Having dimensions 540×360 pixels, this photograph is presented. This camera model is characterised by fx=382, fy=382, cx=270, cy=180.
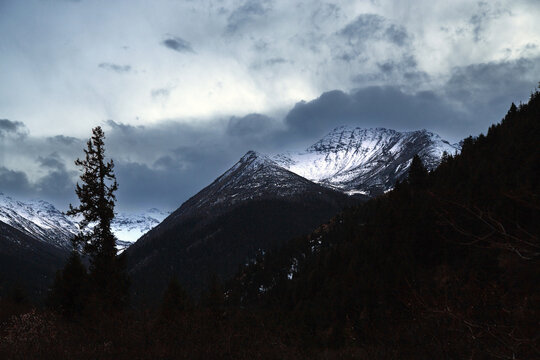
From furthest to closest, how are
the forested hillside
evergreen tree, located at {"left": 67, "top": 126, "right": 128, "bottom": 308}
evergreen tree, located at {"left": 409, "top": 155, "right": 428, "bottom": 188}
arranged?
evergreen tree, located at {"left": 409, "top": 155, "right": 428, "bottom": 188}
evergreen tree, located at {"left": 67, "top": 126, "right": 128, "bottom": 308}
the forested hillside

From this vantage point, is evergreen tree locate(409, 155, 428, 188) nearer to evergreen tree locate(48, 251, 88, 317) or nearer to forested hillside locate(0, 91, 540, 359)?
forested hillside locate(0, 91, 540, 359)

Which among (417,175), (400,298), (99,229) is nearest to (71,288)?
(99,229)

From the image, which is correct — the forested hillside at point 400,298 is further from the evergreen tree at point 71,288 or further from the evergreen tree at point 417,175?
the evergreen tree at point 71,288

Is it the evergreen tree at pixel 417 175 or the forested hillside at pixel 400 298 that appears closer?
the forested hillside at pixel 400 298

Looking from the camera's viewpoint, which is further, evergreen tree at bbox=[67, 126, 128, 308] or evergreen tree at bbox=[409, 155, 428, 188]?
evergreen tree at bbox=[409, 155, 428, 188]

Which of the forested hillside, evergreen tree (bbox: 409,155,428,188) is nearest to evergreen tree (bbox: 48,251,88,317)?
the forested hillside

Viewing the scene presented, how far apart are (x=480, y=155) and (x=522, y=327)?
206 feet

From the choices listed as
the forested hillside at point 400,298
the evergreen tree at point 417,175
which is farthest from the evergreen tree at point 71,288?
the evergreen tree at point 417,175

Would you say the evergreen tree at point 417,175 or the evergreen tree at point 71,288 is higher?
the evergreen tree at point 417,175

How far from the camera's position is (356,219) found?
126 m

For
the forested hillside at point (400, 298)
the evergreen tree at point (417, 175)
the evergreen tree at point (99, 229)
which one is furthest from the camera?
the evergreen tree at point (417, 175)

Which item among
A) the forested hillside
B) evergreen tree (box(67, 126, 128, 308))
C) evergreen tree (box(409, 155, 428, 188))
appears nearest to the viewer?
the forested hillside

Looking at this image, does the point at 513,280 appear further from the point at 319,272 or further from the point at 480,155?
the point at 319,272

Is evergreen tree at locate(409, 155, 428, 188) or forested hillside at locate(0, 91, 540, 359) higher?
evergreen tree at locate(409, 155, 428, 188)
